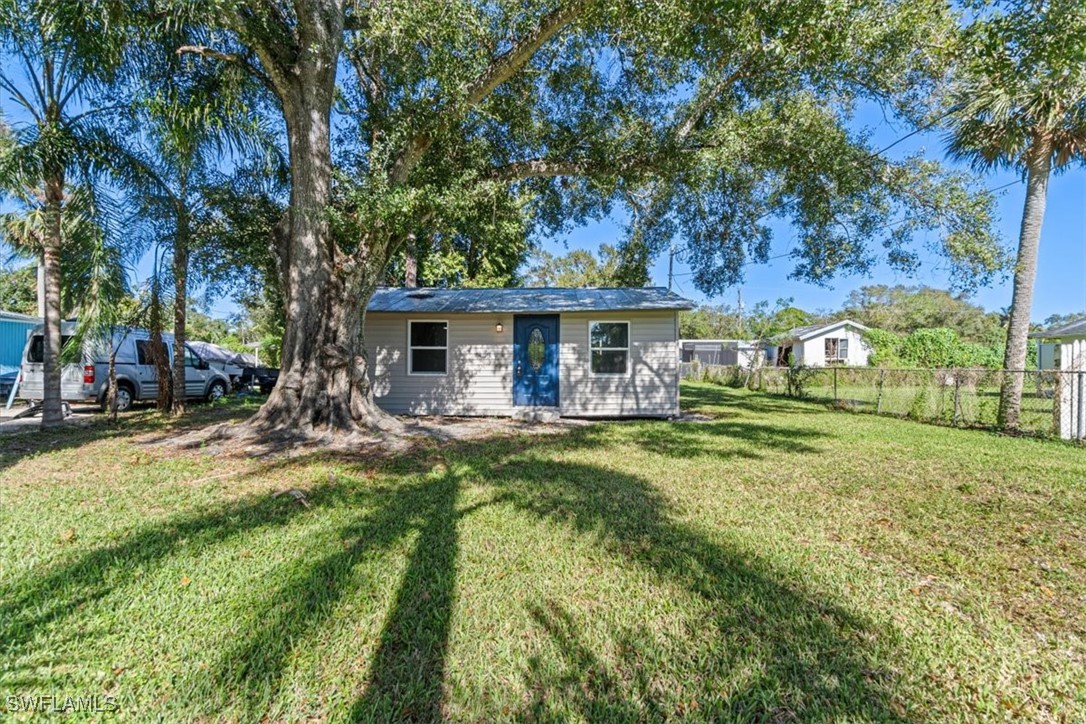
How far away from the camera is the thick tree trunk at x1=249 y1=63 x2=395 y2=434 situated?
700cm

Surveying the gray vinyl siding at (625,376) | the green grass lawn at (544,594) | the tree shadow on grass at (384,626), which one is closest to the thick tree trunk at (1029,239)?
the green grass lawn at (544,594)

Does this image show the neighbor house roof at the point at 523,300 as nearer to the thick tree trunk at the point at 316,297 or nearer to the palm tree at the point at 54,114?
the thick tree trunk at the point at 316,297

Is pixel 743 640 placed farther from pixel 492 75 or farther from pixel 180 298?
pixel 180 298

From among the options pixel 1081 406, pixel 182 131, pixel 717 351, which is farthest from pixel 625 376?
pixel 717 351

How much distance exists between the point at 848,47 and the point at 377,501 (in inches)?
304

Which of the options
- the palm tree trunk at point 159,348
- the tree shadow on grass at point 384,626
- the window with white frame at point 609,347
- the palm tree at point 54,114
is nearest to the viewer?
the tree shadow on grass at point 384,626

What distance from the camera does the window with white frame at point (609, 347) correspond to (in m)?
10.2

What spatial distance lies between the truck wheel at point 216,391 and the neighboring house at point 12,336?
21.7 feet

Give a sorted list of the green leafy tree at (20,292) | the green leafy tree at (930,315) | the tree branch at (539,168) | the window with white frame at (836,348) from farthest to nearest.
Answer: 1. the green leafy tree at (930,315)
2. the window with white frame at (836,348)
3. the green leafy tree at (20,292)
4. the tree branch at (539,168)

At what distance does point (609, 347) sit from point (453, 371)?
141 inches

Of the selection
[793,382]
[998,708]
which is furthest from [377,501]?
[793,382]

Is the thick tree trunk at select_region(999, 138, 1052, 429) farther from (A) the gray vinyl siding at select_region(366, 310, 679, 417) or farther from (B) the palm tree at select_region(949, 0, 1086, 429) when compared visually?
(A) the gray vinyl siding at select_region(366, 310, 679, 417)

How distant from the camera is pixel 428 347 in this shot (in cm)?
1053

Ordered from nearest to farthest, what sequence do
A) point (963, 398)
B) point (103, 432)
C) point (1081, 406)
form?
point (1081, 406) < point (103, 432) < point (963, 398)
